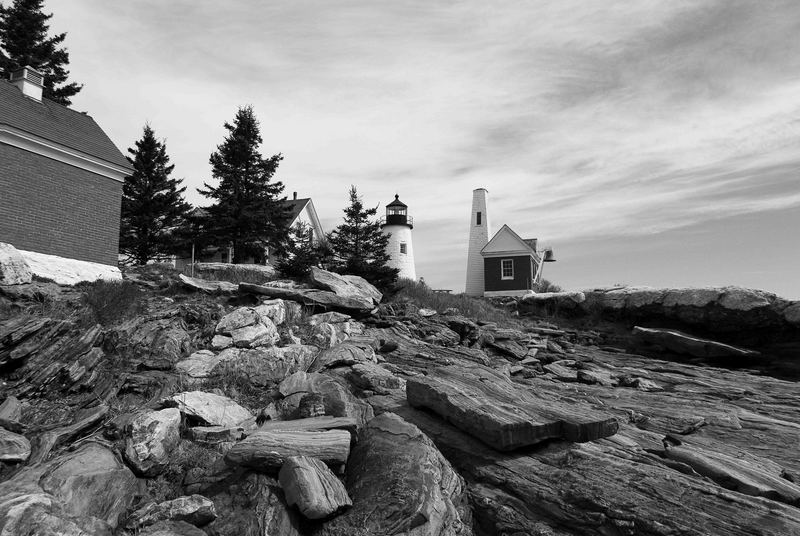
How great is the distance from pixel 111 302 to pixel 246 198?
682 inches


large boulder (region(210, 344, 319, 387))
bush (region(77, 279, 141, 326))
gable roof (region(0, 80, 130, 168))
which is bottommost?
large boulder (region(210, 344, 319, 387))

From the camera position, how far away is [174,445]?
757cm

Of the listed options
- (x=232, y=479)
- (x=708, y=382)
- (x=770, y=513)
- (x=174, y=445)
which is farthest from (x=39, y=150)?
(x=708, y=382)

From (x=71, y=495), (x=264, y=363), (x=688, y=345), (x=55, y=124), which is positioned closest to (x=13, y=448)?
(x=71, y=495)

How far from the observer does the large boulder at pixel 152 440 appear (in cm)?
704

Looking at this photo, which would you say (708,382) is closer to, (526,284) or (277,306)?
(277,306)

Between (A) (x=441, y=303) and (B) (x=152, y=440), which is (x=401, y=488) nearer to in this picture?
(B) (x=152, y=440)

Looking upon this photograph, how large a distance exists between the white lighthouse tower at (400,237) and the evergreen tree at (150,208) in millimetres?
15709

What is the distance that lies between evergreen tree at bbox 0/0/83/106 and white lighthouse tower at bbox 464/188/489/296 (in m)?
31.1

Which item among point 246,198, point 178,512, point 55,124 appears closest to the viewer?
point 178,512

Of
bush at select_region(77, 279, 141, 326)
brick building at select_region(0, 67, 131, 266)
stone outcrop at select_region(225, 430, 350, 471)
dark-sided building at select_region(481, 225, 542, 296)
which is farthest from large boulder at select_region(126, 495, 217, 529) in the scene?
dark-sided building at select_region(481, 225, 542, 296)

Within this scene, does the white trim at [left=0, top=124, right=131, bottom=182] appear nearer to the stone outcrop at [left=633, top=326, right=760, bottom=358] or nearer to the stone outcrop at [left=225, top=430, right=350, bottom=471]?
the stone outcrop at [left=225, top=430, right=350, bottom=471]

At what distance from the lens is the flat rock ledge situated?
7.21 meters

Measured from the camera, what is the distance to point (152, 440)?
7289mm
